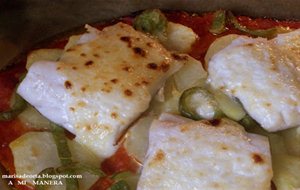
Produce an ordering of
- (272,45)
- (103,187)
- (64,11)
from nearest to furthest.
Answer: (103,187) → (272,45) → (64,11)

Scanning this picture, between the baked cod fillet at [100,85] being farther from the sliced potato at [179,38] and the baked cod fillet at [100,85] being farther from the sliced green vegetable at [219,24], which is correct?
the sliced green vegetable at [219,24]

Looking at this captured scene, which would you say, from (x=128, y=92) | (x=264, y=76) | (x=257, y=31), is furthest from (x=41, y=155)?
(x=257, y=31)

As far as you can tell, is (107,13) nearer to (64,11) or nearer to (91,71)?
(64,11)

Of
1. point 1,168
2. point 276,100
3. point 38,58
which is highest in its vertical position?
point 276,100

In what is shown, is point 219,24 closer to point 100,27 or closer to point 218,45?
point 218,45

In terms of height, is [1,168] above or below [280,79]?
below

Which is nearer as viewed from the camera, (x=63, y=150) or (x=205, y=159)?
(x=205, y=159)

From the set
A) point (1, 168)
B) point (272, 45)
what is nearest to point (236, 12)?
point (272, 45)
